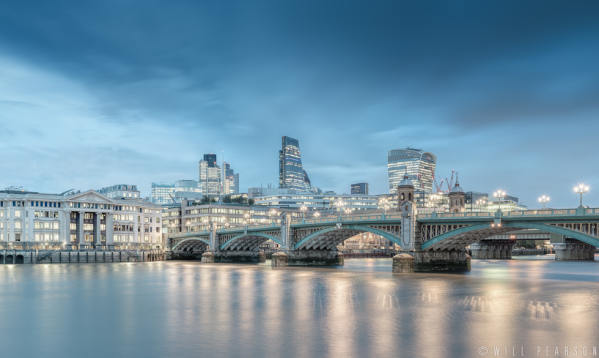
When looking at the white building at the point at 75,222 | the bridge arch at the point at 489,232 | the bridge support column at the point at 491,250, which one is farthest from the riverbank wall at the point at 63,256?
the bridge support column at the point at 491,250

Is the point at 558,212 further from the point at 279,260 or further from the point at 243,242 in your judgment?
the point at 243,242

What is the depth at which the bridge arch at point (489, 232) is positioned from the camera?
67.5 m

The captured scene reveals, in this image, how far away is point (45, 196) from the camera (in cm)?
15650

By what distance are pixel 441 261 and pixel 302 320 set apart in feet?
176

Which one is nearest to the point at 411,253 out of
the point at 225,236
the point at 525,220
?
the point at 525,220

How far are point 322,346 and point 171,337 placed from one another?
1029cm

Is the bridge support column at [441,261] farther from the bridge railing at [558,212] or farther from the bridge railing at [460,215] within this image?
the bridge railing at [558,212]

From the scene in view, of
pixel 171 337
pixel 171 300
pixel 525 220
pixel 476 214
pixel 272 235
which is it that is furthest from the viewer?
pixel 272 235

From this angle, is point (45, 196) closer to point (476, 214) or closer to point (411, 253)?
point (411, 253)

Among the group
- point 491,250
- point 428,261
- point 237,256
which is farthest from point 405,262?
point 491,250

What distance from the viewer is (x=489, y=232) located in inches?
3241

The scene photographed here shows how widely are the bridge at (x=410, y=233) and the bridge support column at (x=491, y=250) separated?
72.9m

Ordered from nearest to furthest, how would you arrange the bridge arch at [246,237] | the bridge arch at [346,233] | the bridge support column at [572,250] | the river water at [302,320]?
the river water at [302,320], the bridge arch at [346,233], the bridge arch at [246,237], the bridge support column at [572,250]

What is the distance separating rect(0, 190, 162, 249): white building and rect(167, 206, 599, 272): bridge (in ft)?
123
